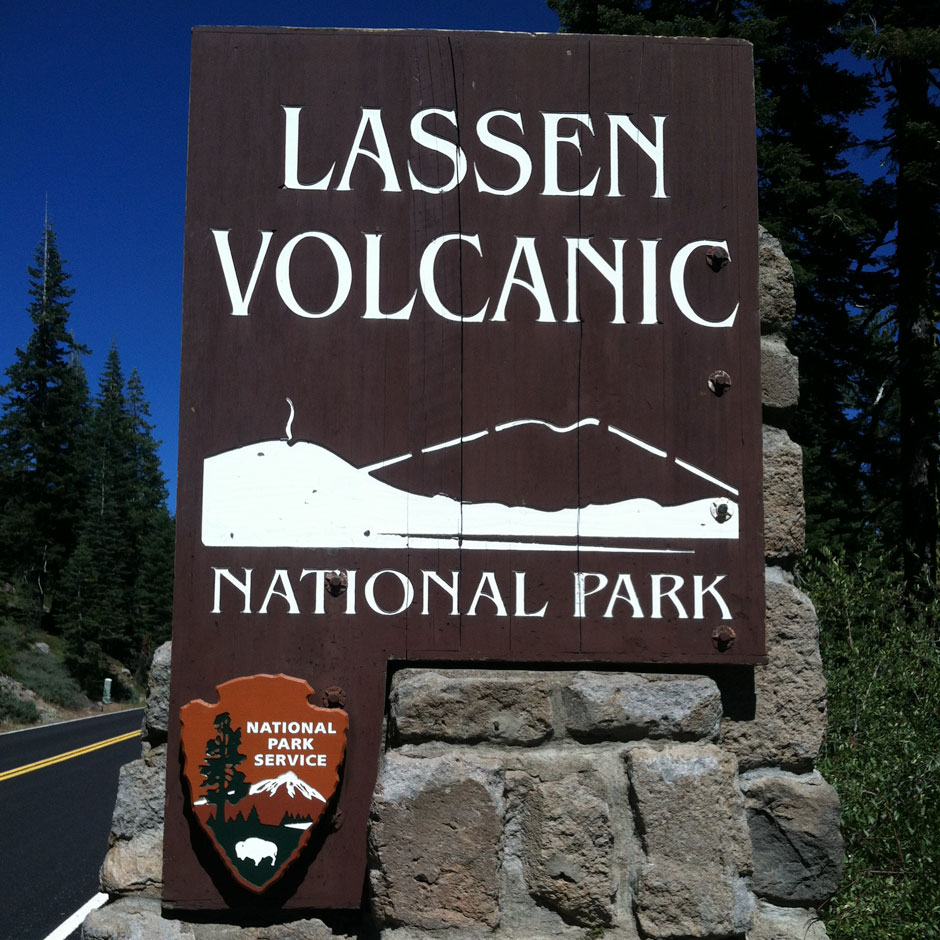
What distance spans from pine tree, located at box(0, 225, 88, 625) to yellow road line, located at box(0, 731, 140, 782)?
27.2 metres

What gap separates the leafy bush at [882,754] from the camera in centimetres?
300

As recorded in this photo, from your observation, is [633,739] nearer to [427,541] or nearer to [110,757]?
[427,541]

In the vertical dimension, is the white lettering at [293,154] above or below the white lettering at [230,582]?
above

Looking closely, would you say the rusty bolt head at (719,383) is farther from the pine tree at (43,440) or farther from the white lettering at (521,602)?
the pine tree at (43,440)

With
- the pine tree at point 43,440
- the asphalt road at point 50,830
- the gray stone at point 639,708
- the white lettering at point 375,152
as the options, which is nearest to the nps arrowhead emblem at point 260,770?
the gray stone at point 639,708

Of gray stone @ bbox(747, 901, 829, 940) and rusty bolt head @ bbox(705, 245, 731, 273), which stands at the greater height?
rusty bolt head @ bbox(705, 245, 731, 273)

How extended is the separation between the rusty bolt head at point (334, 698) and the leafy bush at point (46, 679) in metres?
28.6

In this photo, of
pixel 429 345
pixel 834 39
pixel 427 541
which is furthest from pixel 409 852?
pixel 834 39

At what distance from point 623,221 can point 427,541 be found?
91 centimetres

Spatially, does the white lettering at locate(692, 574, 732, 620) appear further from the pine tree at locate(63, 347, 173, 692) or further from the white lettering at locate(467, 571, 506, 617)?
the pine tree at locate(63, 347, 173, 692)

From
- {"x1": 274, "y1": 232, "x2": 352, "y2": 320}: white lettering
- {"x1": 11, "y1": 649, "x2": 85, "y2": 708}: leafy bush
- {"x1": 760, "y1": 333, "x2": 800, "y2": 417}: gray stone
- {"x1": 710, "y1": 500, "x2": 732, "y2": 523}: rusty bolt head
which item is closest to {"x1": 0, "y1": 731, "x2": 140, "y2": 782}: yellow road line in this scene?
{"x1": 11, "y1": 649, "x2": 85, "y2": 708}: leafy bush

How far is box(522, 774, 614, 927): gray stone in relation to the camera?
73.7 inches

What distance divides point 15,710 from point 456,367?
24.3m

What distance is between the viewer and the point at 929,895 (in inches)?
118
